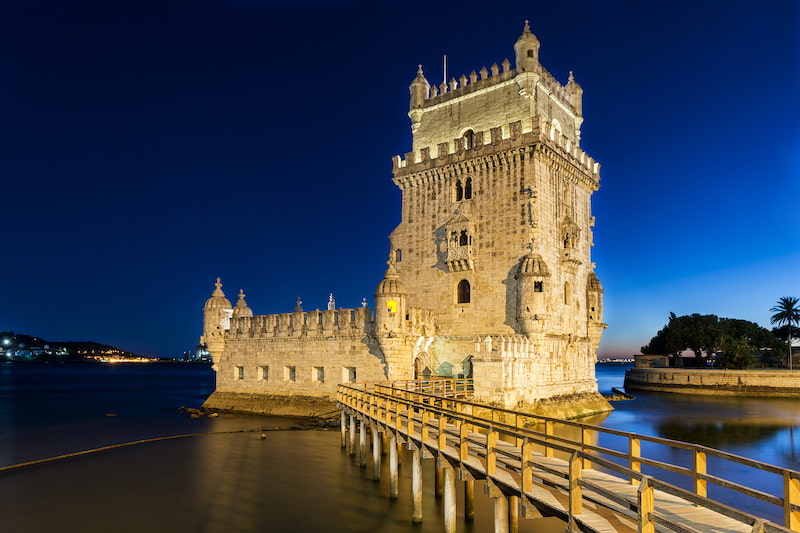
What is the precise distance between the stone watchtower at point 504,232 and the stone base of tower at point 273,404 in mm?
7285

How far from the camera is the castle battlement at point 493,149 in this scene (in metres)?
31.8

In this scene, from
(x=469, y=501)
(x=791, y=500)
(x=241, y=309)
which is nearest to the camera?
(x=791, y=500)

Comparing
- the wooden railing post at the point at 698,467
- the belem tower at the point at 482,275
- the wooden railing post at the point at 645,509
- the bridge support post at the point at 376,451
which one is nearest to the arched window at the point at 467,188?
the belem tower at the point at 482,275

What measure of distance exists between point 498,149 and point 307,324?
1579 centimetres

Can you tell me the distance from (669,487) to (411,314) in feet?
82.5

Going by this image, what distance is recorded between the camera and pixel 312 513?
53.8 feet

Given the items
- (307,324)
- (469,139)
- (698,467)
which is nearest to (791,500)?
(698,467)

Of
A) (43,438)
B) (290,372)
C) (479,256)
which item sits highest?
(479,256)

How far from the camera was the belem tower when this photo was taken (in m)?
30.9

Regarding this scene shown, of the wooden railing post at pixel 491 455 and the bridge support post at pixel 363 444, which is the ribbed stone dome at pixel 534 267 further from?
the wooden railing post at pixel 491 455

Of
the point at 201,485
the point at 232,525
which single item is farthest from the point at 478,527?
the point at 201,485

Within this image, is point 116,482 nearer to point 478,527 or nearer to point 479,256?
point 478,527

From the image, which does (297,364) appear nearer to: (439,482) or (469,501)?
(439,482)

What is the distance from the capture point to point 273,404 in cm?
3694
